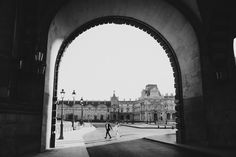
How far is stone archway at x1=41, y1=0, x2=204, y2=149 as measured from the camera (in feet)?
40.5

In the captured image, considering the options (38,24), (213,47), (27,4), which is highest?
(27,4)

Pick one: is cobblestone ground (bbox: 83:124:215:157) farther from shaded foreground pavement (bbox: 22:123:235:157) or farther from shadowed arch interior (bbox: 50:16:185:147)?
shadowed arch interior (bbox: 50:16:185:147)

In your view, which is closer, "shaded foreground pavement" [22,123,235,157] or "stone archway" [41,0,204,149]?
"shaded foreground pavement" [22,123,235,157]

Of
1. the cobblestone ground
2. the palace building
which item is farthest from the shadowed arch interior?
the palace building

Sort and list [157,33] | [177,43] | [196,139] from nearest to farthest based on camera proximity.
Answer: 1. [196,139]
2. [177,43]
3. [157,33]

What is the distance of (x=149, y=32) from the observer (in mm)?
15508

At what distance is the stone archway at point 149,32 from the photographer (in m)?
12.4

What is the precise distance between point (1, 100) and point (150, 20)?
10012 millimetres

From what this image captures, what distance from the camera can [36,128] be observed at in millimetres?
10172

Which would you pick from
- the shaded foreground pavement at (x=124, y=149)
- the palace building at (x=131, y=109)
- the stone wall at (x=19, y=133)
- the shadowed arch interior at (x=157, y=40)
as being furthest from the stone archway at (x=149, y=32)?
the palace building at (x=131, y=109)

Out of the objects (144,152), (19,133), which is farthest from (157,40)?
(19,133)

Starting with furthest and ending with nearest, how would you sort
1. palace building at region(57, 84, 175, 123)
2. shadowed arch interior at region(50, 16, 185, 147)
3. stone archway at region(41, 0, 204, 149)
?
1. palace building at region(57, 84, 175, 123)
2. shadowed arch interior at region(50, 16, 185, 147)
3. stone archway at region(41, 0, 204, 149)

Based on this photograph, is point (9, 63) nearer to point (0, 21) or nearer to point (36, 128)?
point (0, 21)

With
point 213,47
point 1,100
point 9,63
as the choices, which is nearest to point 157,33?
point 213,47
